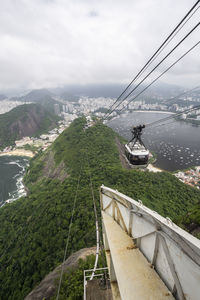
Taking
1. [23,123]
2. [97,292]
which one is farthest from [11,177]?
[97,292]

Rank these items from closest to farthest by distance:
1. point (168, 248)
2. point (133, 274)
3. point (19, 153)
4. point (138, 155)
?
point (168, 248)
point (133, 274)
point (138, 155)
point (19, 153)

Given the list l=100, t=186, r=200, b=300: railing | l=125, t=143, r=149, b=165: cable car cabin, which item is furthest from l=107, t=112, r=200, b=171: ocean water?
l=100, t=186, r=200, b=300: railing

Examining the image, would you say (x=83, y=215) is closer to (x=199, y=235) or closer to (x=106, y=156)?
(x=199, y=235)

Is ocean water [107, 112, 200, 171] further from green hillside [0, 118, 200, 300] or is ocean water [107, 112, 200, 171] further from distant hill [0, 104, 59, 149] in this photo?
distant hill [0, 104, 59, 149]

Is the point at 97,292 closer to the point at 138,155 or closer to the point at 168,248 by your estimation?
the point at 168,248

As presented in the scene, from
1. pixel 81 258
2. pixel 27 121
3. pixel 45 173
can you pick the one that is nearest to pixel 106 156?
pixel 45 173
